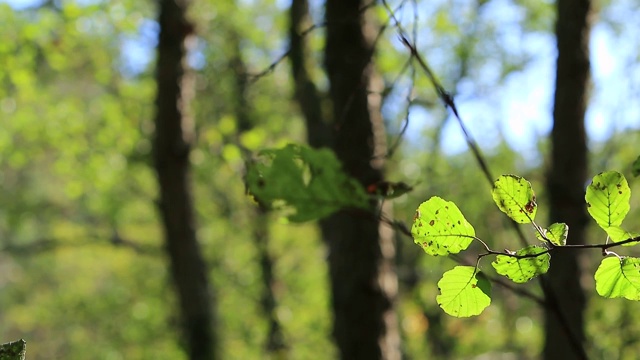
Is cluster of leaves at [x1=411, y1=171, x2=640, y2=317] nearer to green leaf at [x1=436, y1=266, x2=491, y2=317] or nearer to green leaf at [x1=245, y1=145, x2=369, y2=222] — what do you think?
green leaf at [x1=436, y1=266, x2=491, y2=317]

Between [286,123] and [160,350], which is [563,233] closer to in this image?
[286,123]

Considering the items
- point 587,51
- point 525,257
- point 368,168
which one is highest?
point 587,51

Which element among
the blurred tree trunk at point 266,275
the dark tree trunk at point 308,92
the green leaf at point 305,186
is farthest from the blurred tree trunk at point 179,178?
the blurred tree trunk at point 266,275

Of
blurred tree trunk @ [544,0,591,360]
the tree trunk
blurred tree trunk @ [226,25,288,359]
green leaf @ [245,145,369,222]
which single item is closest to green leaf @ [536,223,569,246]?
green leaf @ [245,145,369,222]

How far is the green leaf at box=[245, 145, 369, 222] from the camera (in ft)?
3.33

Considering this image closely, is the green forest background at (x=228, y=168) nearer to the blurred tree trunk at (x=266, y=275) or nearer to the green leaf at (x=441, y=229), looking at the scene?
the blurred tree trunk at (x=266, y=275)

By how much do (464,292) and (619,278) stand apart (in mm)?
157

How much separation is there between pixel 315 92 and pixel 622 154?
550 centimetres

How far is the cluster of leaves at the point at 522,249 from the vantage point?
65cm

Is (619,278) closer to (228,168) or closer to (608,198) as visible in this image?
(608,198)

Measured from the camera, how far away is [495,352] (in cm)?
1443

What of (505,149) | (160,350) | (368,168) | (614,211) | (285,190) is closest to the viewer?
(614,211)

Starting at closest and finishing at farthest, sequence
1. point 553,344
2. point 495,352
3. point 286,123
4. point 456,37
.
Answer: point 553,344 < point 456,37 < point 286,123 < point 495,352

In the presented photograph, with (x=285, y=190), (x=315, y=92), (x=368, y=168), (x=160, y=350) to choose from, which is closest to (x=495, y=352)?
(x=160, y=350)
